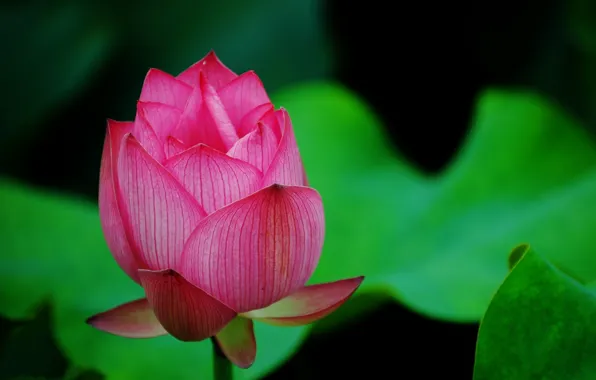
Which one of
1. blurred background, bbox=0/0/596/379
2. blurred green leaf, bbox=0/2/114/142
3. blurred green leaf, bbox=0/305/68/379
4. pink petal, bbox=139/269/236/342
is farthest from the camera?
blurred green leaf, bbox=0/2/114/142

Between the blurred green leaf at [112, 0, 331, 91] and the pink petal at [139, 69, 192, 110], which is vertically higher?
the blurred green leaf at [112, 0, 331, 91]

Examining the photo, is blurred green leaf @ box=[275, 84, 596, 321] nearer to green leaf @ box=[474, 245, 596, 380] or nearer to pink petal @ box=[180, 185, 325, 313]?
green leaf @ box=[474, 245, 596, 380]

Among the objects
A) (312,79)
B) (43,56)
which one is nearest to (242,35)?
(312,79)

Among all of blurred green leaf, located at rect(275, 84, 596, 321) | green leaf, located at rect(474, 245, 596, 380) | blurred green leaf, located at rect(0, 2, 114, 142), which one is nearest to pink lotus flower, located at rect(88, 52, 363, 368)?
green leaf, located at rect(474, 245, 596, 380)

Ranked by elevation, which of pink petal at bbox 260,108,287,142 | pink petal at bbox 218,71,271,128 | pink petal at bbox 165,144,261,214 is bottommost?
pink petal at bbox 165,144,261,214

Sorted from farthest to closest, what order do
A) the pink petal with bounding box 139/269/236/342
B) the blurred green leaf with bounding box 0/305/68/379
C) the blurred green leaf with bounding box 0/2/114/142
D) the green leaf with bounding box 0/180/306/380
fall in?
1. the blurred green leaf with bounding box 0/2/114/142
2. the green leaf with bounding box 0/180/306/380
3. the blurred green leaf with bounding box 0/305/68/379
4. the pink petal with bounding box 139/269/236/342

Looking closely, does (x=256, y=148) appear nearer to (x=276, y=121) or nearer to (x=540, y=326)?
(x=276, y=121)

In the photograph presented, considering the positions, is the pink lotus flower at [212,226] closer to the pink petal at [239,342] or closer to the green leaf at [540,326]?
the pink petal at [239,342]
